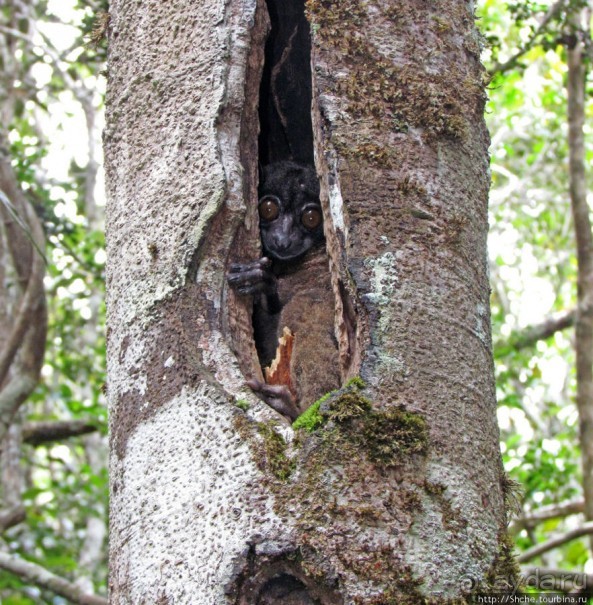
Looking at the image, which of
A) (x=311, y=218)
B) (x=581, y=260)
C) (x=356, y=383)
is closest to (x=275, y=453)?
(x=356, y=383)

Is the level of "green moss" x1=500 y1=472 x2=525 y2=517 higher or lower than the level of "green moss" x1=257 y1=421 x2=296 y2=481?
lower

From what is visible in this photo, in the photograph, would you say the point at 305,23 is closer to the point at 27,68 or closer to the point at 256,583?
the point at 256,583

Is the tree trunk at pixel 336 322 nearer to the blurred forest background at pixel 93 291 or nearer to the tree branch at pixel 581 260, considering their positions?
the blurred forest background at pixel 93 291

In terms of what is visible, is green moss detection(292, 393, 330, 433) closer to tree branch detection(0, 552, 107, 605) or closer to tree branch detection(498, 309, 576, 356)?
tree branch detection(0, 552, 107, 605)

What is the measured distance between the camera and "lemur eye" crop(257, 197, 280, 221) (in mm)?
4301

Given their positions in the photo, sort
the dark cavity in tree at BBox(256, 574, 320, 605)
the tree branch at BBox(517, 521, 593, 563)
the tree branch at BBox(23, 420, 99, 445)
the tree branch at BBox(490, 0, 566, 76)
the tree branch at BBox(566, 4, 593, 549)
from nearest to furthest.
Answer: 1. the dark cavity in tree at BBox(256, 574, 320, 605)
2. the tree branch at BBox(517, 521, 593, 563)
3. the tree branch at BBox(490, 0, 566, 76)
4. the tree branch at BBox(566, 4, 593, 549)
5. the tree branch at BBox(23, 420, 99, 445)

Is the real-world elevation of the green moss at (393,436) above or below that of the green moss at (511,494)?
above

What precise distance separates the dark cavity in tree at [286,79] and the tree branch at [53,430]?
3886 millimetres

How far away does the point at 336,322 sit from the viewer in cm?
218

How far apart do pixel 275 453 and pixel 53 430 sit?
5.86m

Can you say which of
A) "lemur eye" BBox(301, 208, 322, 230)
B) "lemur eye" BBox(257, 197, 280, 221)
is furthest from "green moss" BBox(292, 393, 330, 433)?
"lemur eye" BBox(257, 197, 280, 221)

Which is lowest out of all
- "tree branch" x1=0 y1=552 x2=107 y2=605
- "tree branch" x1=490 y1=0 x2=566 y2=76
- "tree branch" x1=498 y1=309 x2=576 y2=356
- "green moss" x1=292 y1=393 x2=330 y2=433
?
"tree branch" x1=0 y1=552 x2=107 y2=605

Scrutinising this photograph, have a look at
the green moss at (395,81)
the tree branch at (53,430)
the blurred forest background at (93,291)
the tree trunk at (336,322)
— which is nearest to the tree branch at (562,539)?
the blurred forest background at (93,291)

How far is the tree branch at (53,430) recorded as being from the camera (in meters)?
7.09
